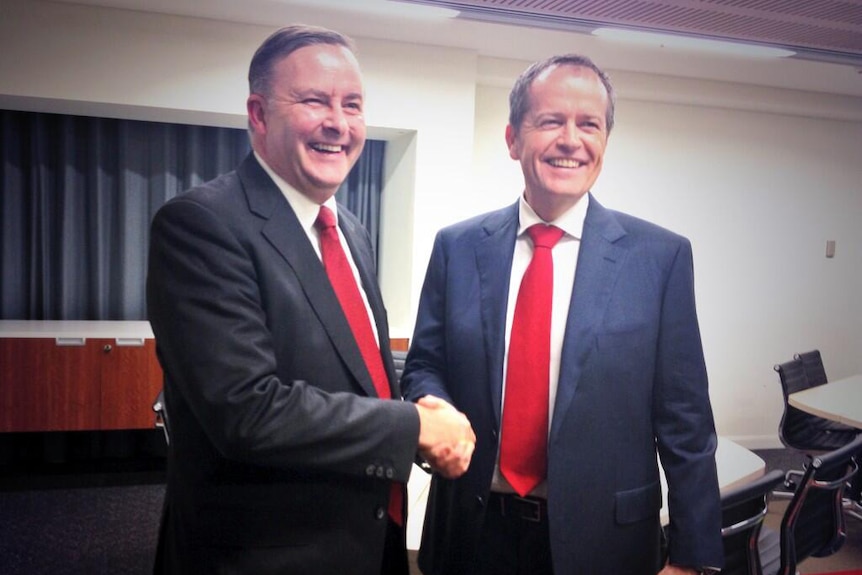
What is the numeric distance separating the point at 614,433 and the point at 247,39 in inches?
115

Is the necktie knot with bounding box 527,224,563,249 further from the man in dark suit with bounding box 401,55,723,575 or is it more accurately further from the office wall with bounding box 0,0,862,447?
the office wall with bounding box 0,0,862,447

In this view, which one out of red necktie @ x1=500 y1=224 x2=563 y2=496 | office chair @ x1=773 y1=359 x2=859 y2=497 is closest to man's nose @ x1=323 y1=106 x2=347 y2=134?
red necktie @ x1=500 y1=224 x2=563 y2=496

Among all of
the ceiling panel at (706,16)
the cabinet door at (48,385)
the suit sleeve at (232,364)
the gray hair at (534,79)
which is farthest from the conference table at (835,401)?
the cabinet door at (48,385)

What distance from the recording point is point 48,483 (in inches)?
153

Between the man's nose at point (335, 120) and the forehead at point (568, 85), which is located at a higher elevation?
the forehead at point (568, 85)

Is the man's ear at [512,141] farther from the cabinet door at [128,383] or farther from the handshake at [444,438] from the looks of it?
the cabinet door at [128,383]

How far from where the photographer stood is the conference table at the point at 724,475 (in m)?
2.11

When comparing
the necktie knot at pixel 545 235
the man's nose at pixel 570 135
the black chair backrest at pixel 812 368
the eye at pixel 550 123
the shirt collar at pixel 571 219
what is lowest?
the black chair backrest at pixel 812 368

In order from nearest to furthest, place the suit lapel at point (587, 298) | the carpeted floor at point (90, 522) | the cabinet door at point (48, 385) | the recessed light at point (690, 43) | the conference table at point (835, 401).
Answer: the suit lapel at point (587, 298), the carpeted floor at point (90, 522), the conference table at point (835, 401), the recessed light at point (690, 43), the cabinet door at point (48, 385)

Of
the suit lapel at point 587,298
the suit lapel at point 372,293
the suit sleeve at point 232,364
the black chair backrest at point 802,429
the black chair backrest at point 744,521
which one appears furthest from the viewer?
the black chair backrest at point 802,429

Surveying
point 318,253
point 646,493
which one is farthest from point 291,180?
point 646,493

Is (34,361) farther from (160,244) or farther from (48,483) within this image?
(160,244)

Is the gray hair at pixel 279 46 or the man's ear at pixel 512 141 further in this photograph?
the man's ear at pixel 512 141

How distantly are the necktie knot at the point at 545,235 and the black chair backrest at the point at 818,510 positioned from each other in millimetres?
1255
